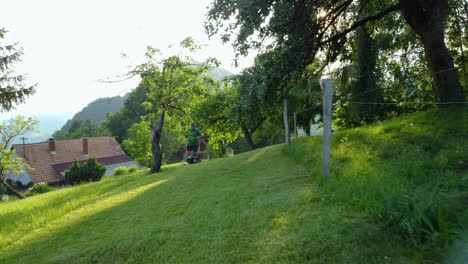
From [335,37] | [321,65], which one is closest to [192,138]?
[321,65]

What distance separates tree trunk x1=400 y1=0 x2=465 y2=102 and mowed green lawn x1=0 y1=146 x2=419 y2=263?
4.46 meters

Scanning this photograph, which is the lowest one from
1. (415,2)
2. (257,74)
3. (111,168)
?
(111,168)

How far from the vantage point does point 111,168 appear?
53125 mm

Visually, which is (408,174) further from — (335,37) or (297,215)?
(335,37)

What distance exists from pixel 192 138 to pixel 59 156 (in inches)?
1599

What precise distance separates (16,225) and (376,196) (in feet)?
28.0

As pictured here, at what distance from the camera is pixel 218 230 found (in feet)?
14.9

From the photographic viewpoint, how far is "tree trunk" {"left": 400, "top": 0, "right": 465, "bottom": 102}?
27.5 ft

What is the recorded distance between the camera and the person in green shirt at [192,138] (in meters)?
17.1

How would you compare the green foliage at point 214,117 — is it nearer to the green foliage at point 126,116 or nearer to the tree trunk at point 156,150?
the tree trunk at point 156,150

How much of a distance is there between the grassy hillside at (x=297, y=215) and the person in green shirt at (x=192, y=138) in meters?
8.40

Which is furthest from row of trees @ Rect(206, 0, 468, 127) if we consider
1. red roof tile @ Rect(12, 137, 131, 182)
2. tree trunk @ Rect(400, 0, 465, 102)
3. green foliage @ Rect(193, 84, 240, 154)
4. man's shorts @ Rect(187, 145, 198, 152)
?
red roof tile @ Rect(12, 137, 131, 182)

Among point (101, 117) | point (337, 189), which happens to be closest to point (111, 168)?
point (337, 189)

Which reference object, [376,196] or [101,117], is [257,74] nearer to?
[376,196]
